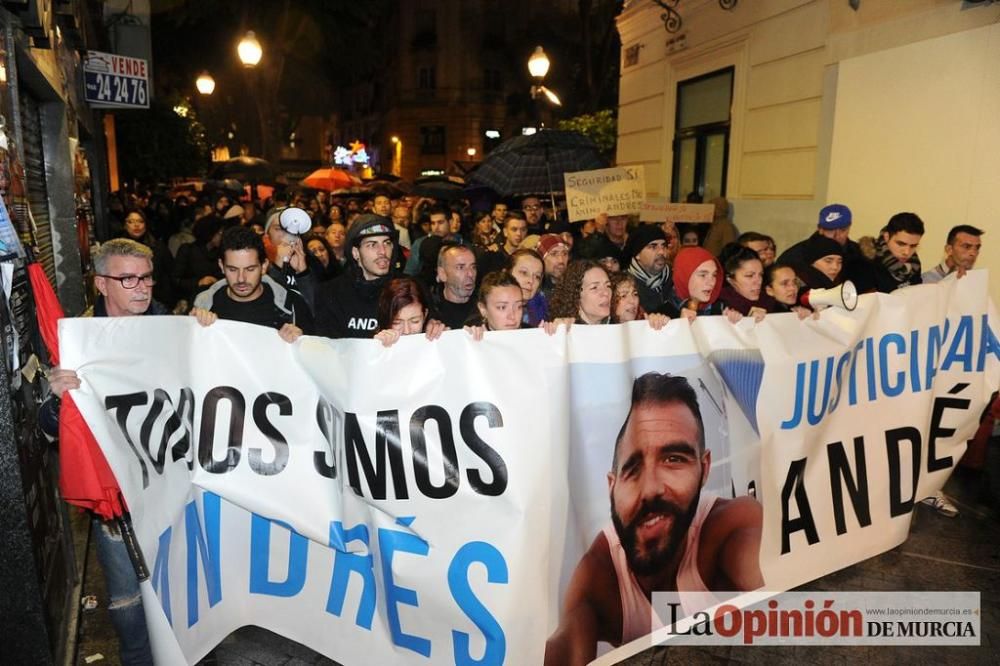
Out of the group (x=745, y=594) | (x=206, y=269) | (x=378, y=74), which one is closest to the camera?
(x=745, y=594)

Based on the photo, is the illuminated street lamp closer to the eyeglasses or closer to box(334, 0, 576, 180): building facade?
the eyeglasses

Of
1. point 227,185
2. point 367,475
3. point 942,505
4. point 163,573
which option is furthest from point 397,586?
point 227,185

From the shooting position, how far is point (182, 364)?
9.84ft

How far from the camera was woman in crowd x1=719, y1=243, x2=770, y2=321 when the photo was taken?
14.5ft

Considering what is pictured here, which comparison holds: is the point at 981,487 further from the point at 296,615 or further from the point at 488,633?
the point at 296,615

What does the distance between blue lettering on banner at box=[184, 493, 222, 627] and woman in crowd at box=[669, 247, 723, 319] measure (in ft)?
8.71

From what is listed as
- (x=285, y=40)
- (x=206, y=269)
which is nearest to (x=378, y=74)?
(x=285, y=40)

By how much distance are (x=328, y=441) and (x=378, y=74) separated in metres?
60.2

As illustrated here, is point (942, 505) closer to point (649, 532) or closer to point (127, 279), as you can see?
point (649, 532)

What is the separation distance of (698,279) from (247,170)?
17.9 metres

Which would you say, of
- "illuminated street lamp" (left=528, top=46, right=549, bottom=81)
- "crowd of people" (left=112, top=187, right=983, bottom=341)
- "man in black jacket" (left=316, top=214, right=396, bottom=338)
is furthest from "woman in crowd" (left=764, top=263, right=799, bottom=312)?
"illuminated street lamp" (left=528, top=46, right=549, bottom=81)

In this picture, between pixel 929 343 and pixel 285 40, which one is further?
pixel 285 40

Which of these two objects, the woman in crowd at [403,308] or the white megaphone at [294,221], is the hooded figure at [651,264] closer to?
the woman in crowd at [403,308]

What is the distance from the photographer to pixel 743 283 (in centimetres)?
445
